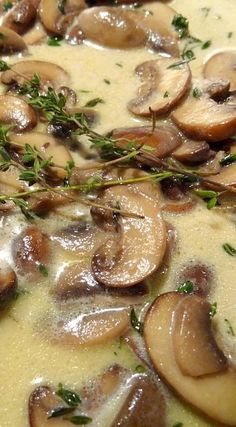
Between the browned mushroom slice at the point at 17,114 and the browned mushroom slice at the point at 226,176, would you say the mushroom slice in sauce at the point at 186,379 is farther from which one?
the browned mushroom slice at the point at 17,114

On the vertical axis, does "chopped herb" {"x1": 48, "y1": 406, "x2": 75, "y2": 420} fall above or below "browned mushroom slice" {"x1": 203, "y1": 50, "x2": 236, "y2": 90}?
below

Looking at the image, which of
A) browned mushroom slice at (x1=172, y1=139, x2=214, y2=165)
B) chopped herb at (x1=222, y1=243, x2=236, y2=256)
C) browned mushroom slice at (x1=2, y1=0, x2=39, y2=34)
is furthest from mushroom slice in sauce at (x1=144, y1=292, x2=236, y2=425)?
browned mushroom slice at (x1=2, y1=0, x2=39, y2=34)

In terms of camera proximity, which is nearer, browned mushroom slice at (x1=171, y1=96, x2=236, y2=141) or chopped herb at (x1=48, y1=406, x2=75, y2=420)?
chopped herb at (x1=48, y1=406, x2=75, y2=420)

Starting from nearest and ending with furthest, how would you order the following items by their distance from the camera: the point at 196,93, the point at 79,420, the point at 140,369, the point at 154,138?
the point at 79,420 → the point at 140,369 → the point at 154,138 → the point at 196,93

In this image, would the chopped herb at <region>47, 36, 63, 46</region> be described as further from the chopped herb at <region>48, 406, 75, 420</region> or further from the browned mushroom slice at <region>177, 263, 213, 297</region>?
the chopped herb at <region>48, 406, 75, 420</region>

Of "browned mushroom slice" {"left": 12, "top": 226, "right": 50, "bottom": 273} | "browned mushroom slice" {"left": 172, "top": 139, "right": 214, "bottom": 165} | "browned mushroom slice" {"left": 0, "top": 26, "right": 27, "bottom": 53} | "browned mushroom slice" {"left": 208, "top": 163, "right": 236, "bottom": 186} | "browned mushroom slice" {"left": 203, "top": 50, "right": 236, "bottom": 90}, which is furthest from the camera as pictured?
"browned mushroom slice" {"left": 0, "top": 26, "right": 27, "bottom": 53}

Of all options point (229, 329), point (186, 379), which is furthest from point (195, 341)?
point (229, 329)

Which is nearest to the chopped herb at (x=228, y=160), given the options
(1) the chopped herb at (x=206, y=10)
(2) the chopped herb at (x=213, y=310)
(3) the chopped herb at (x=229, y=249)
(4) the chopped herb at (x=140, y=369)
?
(3) the chopped herb at (x=229, y=249)

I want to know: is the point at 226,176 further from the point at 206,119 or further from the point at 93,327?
the point at 93,327
